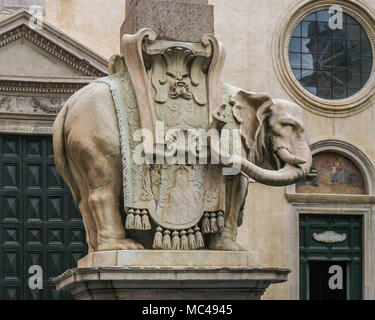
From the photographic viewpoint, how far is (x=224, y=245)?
7273 mm

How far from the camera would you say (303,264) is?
20.3 meters

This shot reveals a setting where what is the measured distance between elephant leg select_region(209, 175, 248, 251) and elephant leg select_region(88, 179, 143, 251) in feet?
1.66

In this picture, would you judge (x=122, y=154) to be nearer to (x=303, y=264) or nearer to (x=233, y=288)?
(x=233, y=288)

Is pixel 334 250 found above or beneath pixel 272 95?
beneath

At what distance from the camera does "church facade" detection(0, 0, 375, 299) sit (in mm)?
18953

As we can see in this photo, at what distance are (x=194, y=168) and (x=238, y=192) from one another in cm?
34

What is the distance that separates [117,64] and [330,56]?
13.8 meters

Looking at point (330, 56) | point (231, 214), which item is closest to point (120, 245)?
point (231, 214)

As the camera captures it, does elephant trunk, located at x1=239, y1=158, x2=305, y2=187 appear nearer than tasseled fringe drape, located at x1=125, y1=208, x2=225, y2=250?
No

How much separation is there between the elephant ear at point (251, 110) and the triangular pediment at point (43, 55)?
11533mm

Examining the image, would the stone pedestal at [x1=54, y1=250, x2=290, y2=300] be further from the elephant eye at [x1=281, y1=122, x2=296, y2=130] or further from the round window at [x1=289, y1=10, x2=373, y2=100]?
the round window at [x1=289, y1=10, x2=373, y2=100]

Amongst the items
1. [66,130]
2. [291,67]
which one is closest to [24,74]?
[291,67]

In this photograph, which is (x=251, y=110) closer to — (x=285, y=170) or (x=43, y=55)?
(x=285, y=170)

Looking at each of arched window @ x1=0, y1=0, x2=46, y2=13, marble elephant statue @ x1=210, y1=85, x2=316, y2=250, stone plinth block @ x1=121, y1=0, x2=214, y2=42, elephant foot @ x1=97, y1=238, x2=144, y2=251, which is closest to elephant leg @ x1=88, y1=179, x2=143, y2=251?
elephant foot @ x1=97, y1=238, x2=144, y2=251
